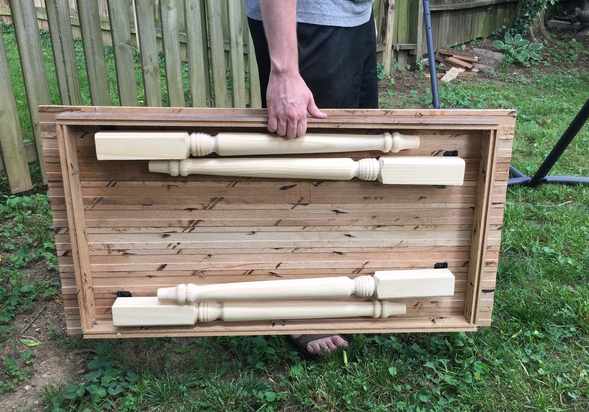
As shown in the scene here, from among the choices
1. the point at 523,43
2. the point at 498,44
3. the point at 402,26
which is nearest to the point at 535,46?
the point at 523,43

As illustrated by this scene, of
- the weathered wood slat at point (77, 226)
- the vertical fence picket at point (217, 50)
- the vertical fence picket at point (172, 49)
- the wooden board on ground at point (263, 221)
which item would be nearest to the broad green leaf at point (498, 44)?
the vertical fence picket at point (217, 50)

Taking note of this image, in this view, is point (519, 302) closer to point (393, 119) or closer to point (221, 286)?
point (393, 119)

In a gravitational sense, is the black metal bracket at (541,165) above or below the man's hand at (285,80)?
below

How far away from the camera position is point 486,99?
594cm

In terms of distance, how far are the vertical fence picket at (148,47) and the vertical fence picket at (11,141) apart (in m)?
0.83

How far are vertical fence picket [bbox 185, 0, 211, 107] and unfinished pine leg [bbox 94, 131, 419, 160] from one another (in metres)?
2.59

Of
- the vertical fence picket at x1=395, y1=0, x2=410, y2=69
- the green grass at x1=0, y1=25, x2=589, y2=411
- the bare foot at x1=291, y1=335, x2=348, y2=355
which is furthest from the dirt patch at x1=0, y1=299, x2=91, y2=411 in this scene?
the vertical fence picket at x1=395, y1=0, x2=410, y2=69

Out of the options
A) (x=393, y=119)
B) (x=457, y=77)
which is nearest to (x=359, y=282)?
(x=393, y=119)

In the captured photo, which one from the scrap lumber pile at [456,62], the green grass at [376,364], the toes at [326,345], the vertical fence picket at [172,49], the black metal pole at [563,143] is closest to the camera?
the green grass at [376,364]

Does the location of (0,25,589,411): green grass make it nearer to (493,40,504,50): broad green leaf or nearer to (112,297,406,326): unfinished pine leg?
(112,297,406,326): unfinished pine leg

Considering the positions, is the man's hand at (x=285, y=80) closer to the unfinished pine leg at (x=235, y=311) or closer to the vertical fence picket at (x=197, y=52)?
the unfinished pine leg at (x=235, y=311)

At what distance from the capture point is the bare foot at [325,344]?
197 cm

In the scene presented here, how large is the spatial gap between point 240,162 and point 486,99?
16.4ft

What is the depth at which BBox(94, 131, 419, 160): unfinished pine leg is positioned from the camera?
4.91ft
